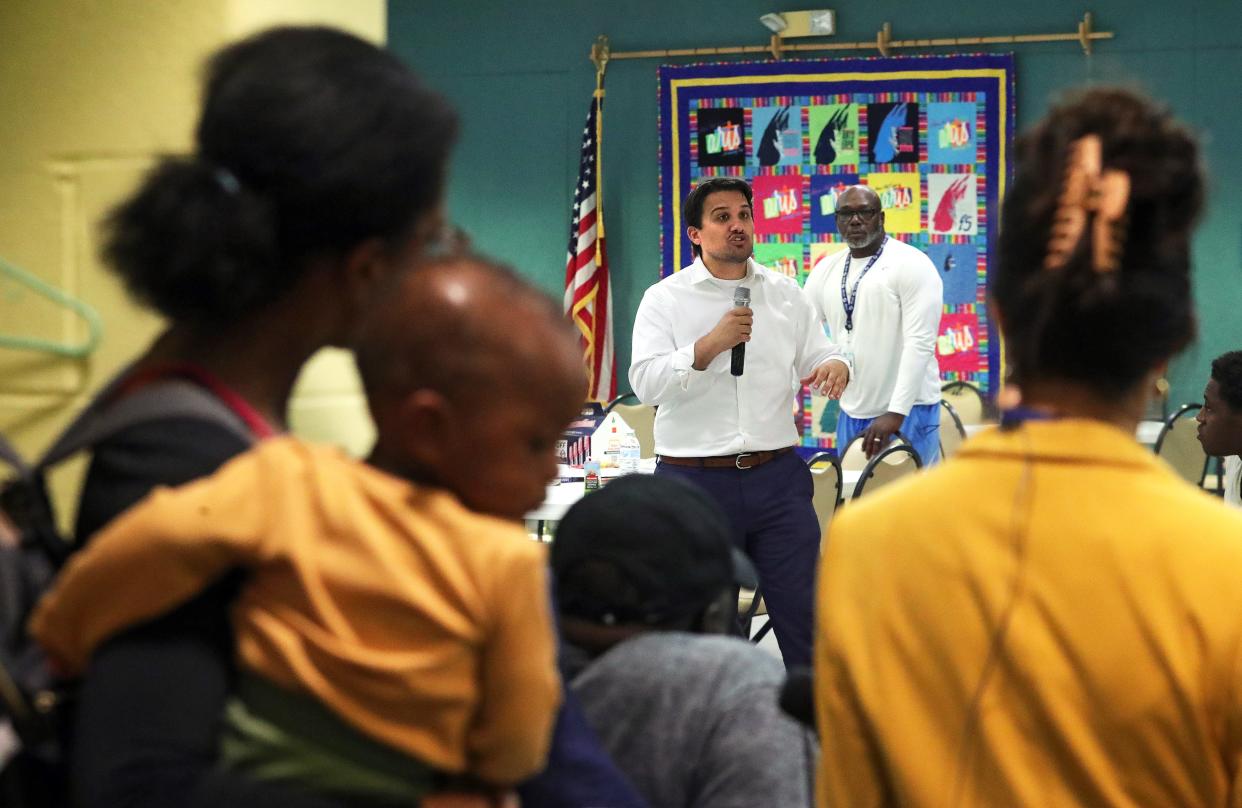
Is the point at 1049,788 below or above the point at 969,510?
below

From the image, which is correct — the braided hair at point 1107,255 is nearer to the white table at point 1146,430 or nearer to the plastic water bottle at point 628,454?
the plastic water bottle at point 628,454

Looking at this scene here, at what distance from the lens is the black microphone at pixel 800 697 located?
1.22m

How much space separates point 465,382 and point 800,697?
0.47 meters

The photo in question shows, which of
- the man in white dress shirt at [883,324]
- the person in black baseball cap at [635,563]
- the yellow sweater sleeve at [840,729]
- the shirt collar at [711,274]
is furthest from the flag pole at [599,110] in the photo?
the yellow sweater sleeve at [840,729]

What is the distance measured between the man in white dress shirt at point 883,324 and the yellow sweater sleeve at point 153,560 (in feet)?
15.4

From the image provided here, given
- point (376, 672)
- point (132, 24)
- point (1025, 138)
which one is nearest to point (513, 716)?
point (376, 672)

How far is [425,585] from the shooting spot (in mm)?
888

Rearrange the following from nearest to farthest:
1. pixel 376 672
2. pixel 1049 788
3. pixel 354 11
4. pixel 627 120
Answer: pixel 376 672 → pixel 1049 788 → pixel 354 11 → pixel 627 120

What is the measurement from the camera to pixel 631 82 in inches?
314

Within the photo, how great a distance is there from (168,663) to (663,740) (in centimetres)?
56

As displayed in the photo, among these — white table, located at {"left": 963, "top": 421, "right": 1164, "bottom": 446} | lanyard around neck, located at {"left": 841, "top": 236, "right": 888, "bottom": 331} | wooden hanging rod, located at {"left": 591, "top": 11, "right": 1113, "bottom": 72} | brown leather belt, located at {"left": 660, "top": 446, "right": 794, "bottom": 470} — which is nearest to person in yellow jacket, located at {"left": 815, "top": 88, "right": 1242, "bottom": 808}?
brown leather belt, located at {"left": 660, "top": 446, "right": 794, "bottom": 470}

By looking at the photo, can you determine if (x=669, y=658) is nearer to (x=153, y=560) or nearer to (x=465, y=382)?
(x=465, y=382)

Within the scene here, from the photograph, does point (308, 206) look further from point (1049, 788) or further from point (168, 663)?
point (1049, 788)

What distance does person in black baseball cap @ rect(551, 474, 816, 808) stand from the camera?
50.8 inches
